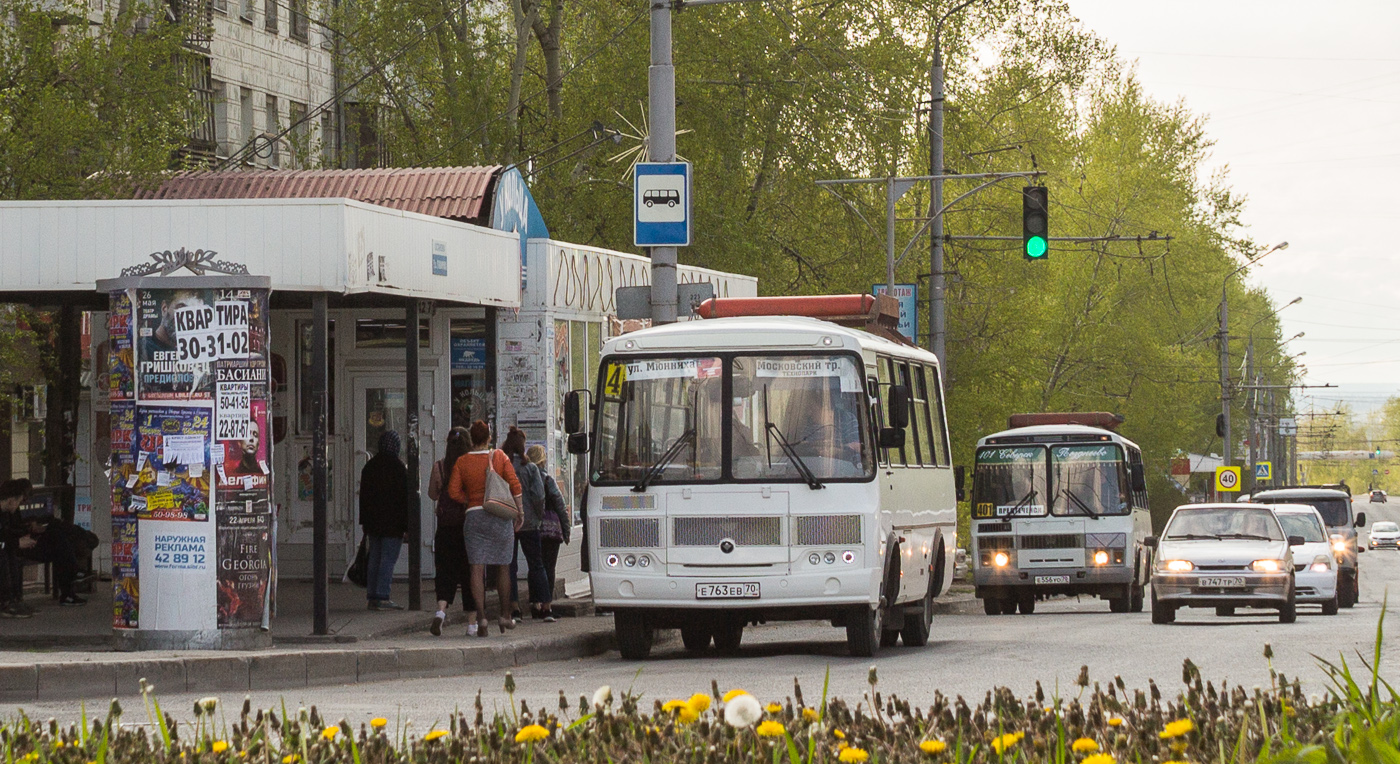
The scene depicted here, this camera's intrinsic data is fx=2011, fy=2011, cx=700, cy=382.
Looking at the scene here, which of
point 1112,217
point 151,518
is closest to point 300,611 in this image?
point 151,518

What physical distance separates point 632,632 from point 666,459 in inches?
54.1

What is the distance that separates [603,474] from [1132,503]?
48.9ft

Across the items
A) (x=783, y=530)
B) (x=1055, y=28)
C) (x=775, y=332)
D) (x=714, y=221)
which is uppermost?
(x=1055, y=28)

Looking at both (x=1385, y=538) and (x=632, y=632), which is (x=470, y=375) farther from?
(x=1385, y=538)

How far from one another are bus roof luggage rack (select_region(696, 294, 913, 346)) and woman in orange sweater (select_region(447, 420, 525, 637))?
325 cm

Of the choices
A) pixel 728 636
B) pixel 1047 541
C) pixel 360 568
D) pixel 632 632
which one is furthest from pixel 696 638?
pixel 1047 541

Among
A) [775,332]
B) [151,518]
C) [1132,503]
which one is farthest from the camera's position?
[1132,503]

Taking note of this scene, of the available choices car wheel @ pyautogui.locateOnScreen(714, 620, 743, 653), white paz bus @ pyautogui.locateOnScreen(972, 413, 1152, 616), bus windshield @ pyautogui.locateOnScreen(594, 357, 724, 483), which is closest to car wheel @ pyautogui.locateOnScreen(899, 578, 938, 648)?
car wheel @ pyautogui.locateOnScreen(714, 620, 743, 653)

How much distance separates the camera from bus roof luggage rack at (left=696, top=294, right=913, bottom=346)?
57.6ft

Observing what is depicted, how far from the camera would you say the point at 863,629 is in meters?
15.2

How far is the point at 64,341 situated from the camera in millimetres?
19719

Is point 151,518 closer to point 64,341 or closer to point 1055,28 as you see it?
point 64,341

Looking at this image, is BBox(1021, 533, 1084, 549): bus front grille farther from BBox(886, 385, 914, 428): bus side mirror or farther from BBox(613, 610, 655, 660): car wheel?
BBox(613, 610, 655, 660): car wheel

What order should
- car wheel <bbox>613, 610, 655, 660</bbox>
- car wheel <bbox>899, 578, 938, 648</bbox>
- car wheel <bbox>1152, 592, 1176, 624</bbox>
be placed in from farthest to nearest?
car wheel <bbox>1152, 592, 1176, 624</bbox> → car wheel <bbox>899, 578, 938, 648</bbox> → car wheel <bbox>613, 610, 655, 660</bbox>
